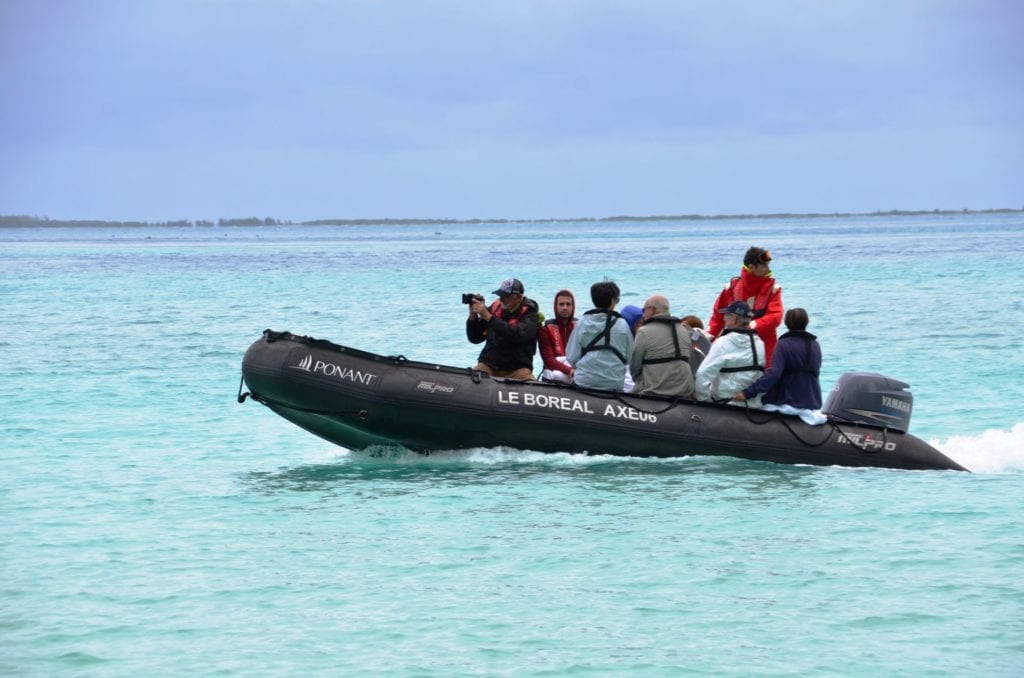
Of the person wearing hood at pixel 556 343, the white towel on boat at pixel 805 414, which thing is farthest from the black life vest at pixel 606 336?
the white towel on boat at pixel 805 414

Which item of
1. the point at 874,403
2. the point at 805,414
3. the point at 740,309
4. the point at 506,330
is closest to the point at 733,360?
the point at 740,309

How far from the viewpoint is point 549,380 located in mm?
10984

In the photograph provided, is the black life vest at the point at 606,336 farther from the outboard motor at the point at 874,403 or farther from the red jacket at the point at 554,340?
the outboard motor at the point at 874,403

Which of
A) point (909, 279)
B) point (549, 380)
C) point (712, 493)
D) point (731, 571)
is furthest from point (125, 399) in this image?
point (909, 279)

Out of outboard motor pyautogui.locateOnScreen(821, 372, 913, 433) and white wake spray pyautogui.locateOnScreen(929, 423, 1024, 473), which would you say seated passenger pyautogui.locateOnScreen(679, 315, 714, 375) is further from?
white wake spray pyautogui.locateOnScreen(929, 423, 1024, 473)

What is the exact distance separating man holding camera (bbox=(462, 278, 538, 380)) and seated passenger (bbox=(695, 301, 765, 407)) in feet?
4.66

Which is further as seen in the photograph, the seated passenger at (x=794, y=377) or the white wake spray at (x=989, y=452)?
the white wake spray at (x=989, y=452)

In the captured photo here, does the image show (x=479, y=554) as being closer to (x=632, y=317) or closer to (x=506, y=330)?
(x=506, y=330)

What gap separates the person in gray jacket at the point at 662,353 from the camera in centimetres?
1040

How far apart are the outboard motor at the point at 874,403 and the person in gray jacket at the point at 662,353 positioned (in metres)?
1.23

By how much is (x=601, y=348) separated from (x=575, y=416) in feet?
1.89

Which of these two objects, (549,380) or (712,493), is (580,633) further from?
(549,380)

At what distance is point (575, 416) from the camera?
34.2 feet

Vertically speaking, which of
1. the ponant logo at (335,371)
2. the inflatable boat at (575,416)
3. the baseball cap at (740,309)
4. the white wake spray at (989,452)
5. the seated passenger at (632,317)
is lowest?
the white wake spray at (989,452)
